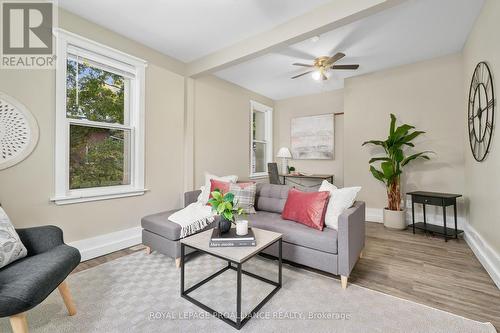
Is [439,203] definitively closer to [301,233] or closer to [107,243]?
[301,233]

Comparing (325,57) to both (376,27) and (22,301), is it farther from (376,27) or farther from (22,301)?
(22,301)

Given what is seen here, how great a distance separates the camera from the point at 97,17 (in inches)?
99.4

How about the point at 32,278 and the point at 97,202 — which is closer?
the point at 32,278

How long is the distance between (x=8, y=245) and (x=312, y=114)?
5308mm

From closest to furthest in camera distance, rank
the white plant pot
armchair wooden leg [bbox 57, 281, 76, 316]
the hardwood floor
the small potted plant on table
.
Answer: armchair wooden leg [bbox 57, 281, 76, 316] → the hardwood floor → the small potted plant on table → the white plant pot

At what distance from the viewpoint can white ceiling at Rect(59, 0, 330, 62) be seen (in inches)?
91.4

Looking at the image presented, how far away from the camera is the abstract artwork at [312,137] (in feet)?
16.9

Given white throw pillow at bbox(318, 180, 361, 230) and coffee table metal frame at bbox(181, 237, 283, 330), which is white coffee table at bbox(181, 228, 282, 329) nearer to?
coffee table metal frame at bbox(181, 237, 283, 330)

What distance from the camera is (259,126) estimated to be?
5707 mm

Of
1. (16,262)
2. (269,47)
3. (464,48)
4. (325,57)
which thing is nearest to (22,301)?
(16,262)

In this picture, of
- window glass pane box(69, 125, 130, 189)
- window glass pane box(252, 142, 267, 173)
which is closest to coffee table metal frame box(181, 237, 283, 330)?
window glass pane box(69, 125, 130, 189)

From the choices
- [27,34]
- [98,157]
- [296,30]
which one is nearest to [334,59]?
[296,30]

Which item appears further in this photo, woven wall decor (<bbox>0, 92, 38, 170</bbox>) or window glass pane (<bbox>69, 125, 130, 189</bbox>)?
window glass pane (<bbox>69, 125, 130, 189</bbox>)

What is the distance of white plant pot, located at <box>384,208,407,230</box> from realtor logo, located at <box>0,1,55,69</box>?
16.2ft
